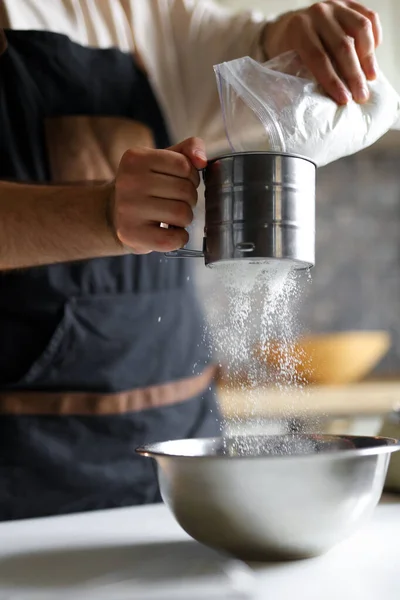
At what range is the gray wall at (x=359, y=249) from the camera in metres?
2.40

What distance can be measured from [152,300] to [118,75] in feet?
1.03

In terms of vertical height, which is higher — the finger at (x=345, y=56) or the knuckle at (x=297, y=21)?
the knuckle at (x=297, y=21)

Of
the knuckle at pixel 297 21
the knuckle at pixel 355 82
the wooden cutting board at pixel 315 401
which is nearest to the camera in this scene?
the knuckle at pixel 355 82

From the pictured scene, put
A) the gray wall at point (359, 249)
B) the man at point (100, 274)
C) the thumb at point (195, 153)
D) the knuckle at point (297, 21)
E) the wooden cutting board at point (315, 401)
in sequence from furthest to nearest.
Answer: the gray wall at point (359, 249) → the wooden cutting board at point (315, 401) → the man at point (100, 274) → the knuckle at point (297, 21) → the thumb at point (195, 153)

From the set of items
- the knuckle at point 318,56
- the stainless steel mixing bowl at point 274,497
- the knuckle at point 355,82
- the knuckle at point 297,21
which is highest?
the knuckle at point 297,21

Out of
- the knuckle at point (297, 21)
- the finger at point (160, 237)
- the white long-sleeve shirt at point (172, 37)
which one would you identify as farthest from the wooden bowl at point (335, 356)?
the finger at point (160, 237)

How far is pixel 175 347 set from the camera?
1067 millimetres

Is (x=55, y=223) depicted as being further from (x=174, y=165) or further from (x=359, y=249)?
(x=359, y=249)

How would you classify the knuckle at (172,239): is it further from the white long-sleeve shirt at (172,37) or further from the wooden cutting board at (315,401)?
the wooden cutting board at (315,401)

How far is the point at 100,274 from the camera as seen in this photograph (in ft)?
3.31

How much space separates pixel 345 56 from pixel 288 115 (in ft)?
0.53

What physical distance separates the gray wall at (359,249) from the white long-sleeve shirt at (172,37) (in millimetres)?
1360

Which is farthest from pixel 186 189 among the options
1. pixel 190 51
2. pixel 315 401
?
pixel 315 401

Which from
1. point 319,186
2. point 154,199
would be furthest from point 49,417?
point 319,186
